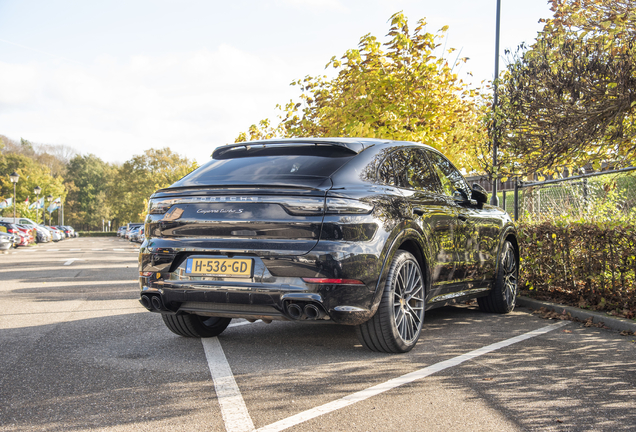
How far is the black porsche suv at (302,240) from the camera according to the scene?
4082mm

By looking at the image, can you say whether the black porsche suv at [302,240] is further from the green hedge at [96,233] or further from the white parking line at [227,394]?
the green hedge at [96,233]

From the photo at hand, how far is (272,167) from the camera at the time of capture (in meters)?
4.62

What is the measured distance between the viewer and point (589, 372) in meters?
4.16

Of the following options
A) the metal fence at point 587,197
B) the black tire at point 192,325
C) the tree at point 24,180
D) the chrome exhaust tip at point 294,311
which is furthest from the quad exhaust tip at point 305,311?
the tree at point 24,180

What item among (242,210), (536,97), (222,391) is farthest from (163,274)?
(536,97)

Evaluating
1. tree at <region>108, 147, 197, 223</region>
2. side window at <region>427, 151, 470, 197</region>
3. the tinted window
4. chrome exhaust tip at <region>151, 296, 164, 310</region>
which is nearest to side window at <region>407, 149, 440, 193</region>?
Result: the tinted window

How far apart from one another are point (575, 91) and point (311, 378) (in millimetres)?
5121

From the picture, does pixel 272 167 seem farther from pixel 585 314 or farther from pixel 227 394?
pixel 585 314

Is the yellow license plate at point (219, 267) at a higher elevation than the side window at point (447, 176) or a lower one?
lower

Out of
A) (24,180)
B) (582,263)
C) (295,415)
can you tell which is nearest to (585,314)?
(582,263)

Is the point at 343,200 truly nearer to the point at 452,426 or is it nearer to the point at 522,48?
the point at 452,426

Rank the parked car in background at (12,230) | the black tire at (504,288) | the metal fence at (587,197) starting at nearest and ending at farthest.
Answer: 1. the black tire at (504,288)
2. the metal fence at (587,197)
3. the parked car in background at (12,230)

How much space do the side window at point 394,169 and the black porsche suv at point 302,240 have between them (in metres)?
0.01

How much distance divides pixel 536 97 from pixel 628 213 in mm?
2255
